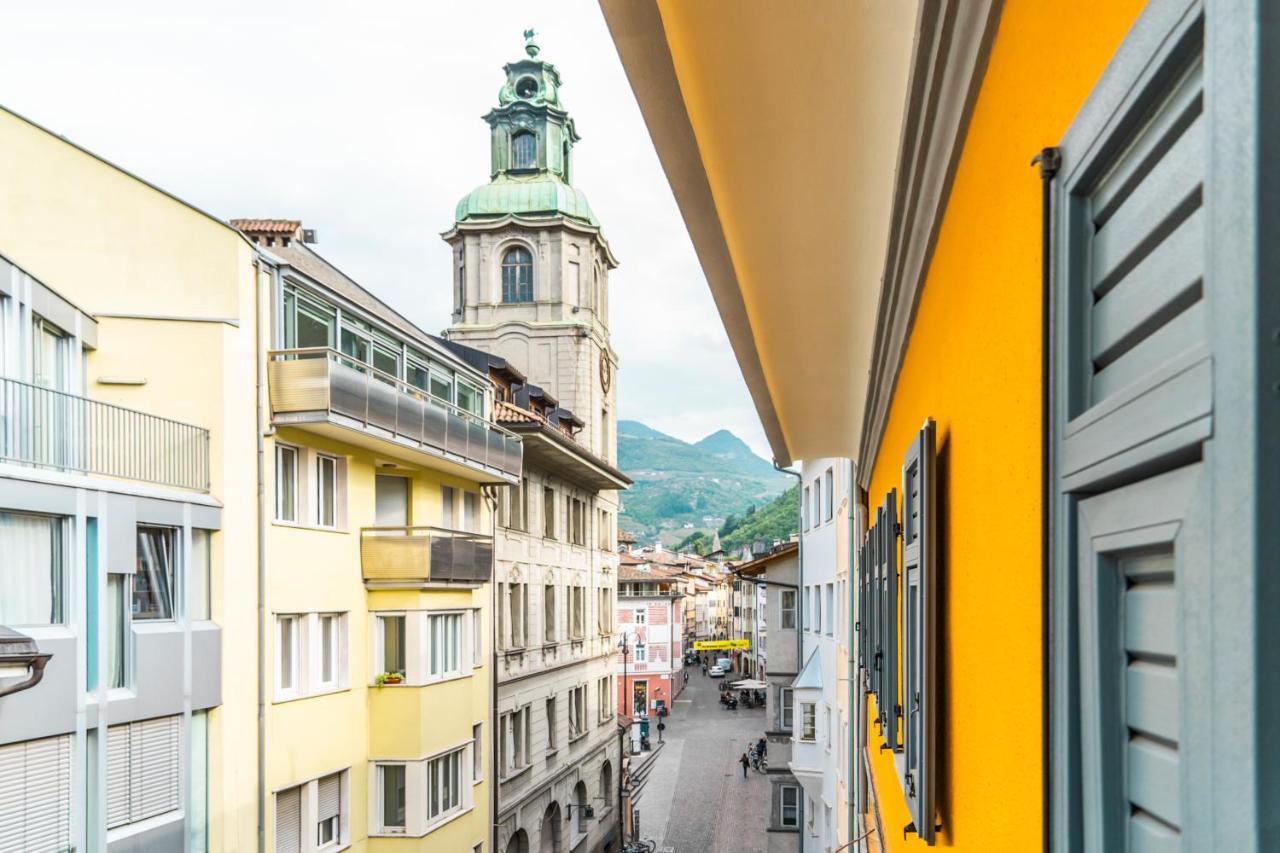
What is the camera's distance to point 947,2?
88.0 inches

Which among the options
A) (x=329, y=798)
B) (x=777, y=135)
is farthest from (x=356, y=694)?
(x=777, y=135)

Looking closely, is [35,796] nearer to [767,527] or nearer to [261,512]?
[261,512]

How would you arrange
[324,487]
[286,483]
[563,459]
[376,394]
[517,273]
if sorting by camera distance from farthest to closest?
[517,273], [563,459], [324,487], [376,394], [286,483]

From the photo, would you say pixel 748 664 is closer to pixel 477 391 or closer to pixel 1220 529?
pixel 477 391

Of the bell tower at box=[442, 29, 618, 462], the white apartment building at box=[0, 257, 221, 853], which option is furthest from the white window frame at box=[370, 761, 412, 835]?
the bell tower at box=[442, 29, 618, 462]

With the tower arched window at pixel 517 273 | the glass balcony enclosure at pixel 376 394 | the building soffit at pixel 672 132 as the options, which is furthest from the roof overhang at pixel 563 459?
the building soffit at pixel 672 132

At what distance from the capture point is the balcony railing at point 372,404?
14.7 metres

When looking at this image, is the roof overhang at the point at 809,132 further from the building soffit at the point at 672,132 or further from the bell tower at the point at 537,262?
the bell tower at the point at 537,262

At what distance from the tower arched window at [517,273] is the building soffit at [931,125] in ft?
111

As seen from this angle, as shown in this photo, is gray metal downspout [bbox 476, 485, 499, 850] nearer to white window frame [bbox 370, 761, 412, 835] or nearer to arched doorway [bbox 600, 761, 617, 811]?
white window frame [bbox 370, 761, 412, 835]

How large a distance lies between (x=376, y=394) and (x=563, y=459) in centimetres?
1038

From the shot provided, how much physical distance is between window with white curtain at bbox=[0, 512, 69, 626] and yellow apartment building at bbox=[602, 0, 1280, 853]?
30.0 ft

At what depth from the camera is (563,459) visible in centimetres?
2611

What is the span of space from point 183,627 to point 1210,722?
540 inches
